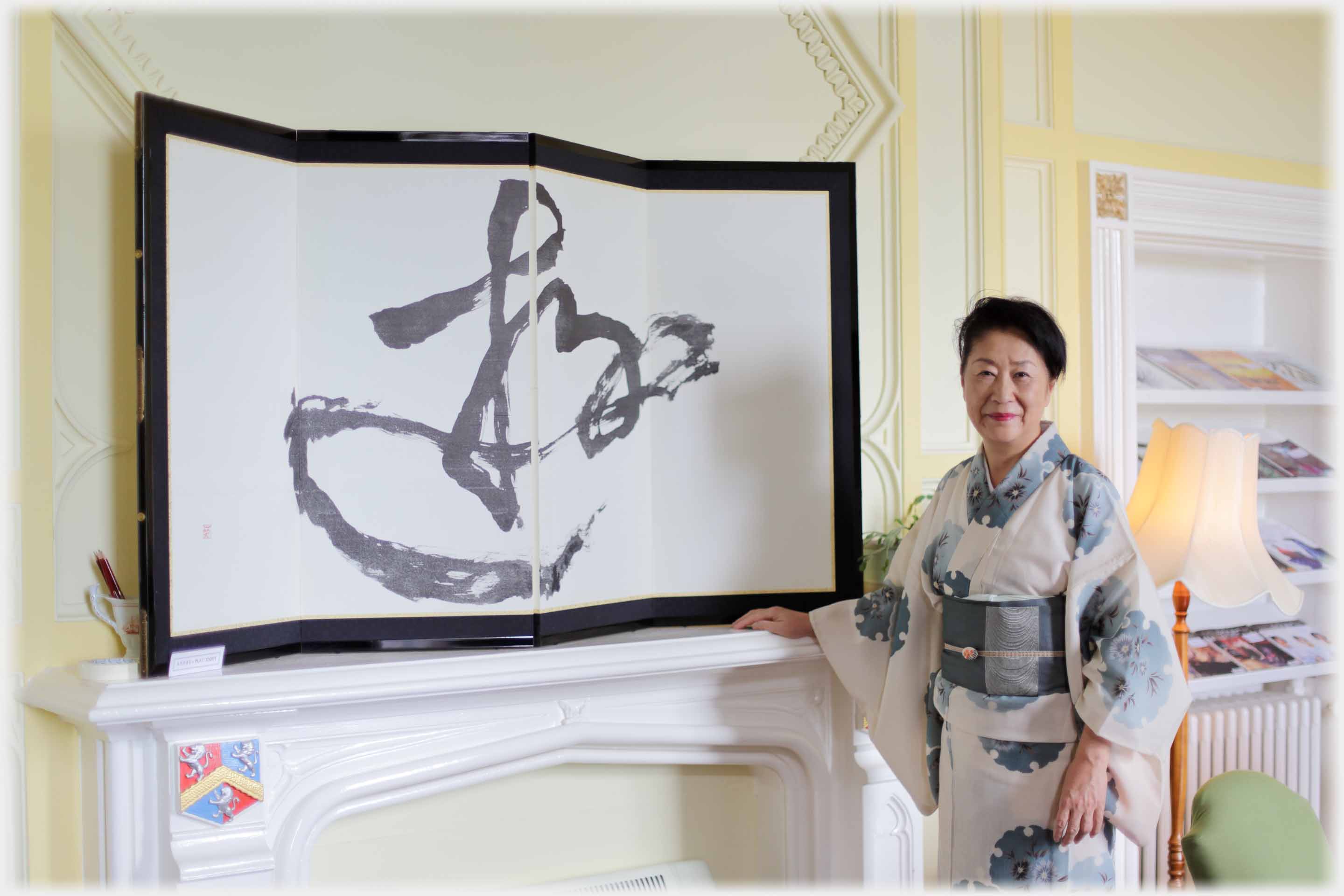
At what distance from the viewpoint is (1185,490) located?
2.31 metres

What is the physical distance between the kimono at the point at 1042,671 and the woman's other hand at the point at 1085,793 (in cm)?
3

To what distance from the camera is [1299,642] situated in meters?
3.08

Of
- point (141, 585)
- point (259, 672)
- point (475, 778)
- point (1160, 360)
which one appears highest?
point (1160, 360)

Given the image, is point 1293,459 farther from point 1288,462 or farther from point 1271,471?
point 1271,471

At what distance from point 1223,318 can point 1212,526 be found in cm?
123

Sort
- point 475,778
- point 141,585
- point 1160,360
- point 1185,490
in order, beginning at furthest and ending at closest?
1. point 1160,360
2. point 1185,490
3. point 475,778
4. point 141,585

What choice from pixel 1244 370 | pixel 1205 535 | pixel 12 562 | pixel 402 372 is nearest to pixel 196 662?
pixel 12 562

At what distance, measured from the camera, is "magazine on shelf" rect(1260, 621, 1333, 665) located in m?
3.04

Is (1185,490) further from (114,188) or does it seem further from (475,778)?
(114,188)

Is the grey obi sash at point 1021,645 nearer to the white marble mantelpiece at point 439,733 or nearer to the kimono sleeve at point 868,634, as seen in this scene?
the kimono sleeve at point 868,634

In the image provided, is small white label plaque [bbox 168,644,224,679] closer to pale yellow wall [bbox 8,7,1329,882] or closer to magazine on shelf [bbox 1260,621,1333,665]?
pale yellow wall [bbox 8,7,1329,882]

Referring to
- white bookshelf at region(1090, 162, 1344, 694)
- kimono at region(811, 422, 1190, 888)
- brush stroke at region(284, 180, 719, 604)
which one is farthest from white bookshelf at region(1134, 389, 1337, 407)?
brush stroke at region(284, 180, 719, 604)

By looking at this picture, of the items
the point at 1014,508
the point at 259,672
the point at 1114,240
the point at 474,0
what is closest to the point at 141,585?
the point at 259,672

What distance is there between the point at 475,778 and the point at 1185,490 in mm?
1797
